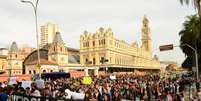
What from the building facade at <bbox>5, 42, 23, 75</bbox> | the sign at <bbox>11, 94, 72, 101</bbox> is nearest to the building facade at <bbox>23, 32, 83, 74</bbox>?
the building facade at <bbox>5, 42, 23, 75</bbox>

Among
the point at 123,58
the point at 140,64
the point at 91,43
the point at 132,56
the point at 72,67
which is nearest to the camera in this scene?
the point at 72,67

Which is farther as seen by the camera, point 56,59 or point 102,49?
point 102,49

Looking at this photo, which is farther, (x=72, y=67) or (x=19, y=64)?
(x=19, y=64)

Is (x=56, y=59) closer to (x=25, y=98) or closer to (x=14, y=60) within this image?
(x=14, y=60)

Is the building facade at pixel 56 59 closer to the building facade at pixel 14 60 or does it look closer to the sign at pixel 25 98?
the building facade at pixel 14 60

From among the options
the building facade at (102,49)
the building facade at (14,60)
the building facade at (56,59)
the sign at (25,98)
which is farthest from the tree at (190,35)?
the building facade at (14,60)

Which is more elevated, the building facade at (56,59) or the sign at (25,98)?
the building facade at (56,59)

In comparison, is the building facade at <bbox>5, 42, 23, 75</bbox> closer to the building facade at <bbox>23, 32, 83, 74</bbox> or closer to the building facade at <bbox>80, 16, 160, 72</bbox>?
the building facade at <bbox>23, 32, 83, 74</bbox>

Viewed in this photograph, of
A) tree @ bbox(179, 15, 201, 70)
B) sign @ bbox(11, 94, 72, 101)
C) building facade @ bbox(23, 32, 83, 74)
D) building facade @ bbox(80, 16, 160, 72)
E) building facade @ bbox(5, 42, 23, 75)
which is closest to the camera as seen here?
sign @ bbox(11, 94, 72, 101)

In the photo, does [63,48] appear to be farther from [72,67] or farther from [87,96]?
[87,96]

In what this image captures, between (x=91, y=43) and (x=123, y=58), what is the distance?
54.5ft

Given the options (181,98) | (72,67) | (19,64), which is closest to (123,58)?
(72,67)

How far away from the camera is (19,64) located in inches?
6614

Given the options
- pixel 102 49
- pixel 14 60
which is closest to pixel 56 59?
pixel 102 49
